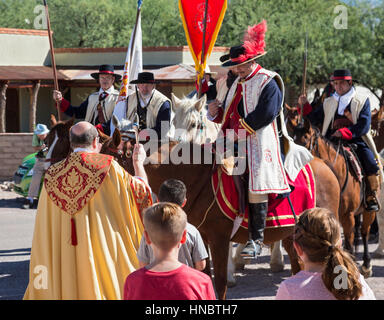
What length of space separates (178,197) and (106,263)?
30.9 inches

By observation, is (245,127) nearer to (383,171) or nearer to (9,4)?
(383,171)

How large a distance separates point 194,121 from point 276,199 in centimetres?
243

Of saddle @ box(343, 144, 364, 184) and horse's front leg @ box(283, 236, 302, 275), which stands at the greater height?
saddle @ box(343, 144, 364, 184)

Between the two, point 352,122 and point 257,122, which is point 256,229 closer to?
point 257,122

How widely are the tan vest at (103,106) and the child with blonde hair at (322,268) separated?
590 centimetres

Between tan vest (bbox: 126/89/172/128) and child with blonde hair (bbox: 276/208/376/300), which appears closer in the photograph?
child with blonde hair (bbox: 276/208/376/300)

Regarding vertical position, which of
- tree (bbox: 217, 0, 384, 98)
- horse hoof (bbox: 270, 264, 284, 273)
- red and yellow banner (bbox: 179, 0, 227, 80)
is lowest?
horse hoof (bbox: 270, 264, 284, 273)

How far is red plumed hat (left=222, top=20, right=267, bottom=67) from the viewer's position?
20.5 feet

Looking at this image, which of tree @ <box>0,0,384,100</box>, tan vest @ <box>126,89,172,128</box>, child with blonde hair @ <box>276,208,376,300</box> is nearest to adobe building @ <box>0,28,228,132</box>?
tree @ <box>0,0,384,100</box>

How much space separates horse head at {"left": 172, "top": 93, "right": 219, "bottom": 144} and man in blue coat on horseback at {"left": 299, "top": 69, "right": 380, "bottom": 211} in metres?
1.32

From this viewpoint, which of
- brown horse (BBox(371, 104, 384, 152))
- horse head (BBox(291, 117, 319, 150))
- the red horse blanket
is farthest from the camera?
brown horse (BBox(371, 104, 384, 152))

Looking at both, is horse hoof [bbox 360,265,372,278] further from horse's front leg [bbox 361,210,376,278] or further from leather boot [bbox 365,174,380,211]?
leather boot [bbox 365,174,380,211]

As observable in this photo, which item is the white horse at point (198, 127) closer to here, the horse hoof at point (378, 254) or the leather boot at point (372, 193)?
the leather boot at point (372, 193)

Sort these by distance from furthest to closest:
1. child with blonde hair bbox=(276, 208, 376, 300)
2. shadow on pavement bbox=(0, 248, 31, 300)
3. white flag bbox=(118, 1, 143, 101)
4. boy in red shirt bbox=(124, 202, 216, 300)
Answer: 1. white flag bbox=(118, 1, 143, 101)
2. shadow on pavement bbox=(0, 248, 31, 300)
3. boy in red shirt bbox=(124, 202, 216, 300)
4. child with blonde hair bbox=(276, 208, 376, 300)
